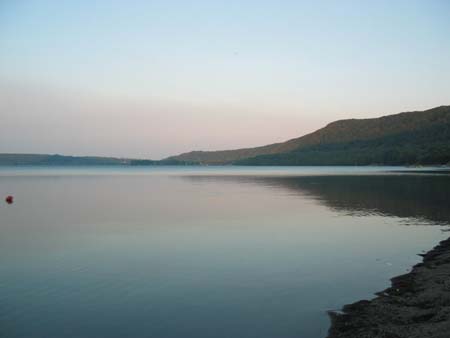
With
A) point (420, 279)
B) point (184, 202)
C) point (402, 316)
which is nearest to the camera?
point (402, 316)

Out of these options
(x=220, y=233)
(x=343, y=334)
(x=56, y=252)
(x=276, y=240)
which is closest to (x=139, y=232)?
(x=220, y=233)

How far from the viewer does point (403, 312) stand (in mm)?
11602

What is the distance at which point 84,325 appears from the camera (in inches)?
449

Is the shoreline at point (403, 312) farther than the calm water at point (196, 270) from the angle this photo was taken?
No

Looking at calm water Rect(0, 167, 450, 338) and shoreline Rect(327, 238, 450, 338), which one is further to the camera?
calm water Rect(0, 167, 450, 338)

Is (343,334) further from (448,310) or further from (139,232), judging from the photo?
(139,232)

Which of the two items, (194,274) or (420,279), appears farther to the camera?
(194,274)

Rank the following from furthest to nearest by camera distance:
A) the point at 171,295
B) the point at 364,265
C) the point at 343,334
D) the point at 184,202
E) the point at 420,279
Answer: the point at 184,202, the point at 364,265, the point at 420,279, the point at 171,295, the point at 343,334

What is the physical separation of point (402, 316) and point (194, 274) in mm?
7885

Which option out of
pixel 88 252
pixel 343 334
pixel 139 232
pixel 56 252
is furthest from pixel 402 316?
pixel 139 232

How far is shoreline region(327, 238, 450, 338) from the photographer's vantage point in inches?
397

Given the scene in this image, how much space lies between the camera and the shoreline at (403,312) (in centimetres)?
1009

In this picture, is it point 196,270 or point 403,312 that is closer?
point 403,312

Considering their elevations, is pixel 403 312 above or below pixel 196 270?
above
